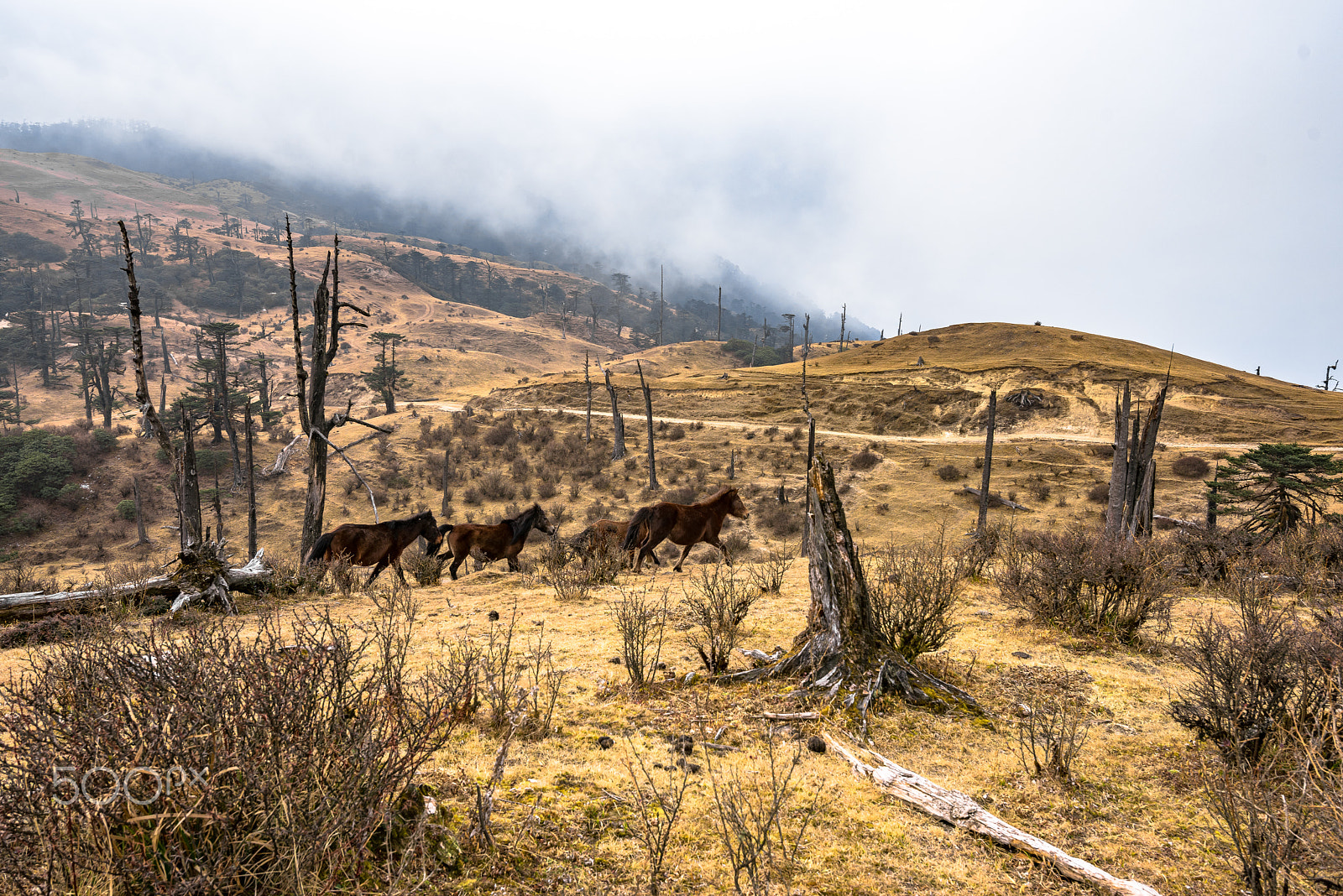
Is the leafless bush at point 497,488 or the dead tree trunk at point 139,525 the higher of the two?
the leafless bush at point 497,488

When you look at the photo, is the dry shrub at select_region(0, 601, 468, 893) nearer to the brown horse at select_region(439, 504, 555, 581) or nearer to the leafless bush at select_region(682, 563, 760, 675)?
the leafless bush at select_region(682, 563, 760, 675)

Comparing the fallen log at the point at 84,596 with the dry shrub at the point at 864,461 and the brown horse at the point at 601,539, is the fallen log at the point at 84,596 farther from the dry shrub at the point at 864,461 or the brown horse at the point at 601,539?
the dry shrub at the point at 864,461

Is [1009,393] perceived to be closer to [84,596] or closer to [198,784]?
[84,596]

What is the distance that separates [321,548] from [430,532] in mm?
2002

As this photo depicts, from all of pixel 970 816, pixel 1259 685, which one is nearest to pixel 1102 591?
pixel 1259 685

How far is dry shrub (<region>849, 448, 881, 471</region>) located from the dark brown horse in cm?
2741

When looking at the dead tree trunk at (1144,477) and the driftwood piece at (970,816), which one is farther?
the dead tree trunk at (1144,477)

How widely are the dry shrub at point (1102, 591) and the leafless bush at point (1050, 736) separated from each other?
7.82 ft

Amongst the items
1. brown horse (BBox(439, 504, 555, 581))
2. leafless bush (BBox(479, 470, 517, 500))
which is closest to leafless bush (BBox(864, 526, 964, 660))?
brown horse (BBox(439, 504, 555, 581))

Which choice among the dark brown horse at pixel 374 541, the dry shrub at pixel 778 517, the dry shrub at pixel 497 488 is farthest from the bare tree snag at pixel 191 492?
the dry shrub at pixel 778 517

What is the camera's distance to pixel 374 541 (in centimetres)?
1169

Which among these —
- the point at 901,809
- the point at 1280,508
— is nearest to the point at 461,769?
the point at 901,809

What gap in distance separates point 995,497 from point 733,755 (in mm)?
28566

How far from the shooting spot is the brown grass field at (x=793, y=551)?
3201 millimetres
